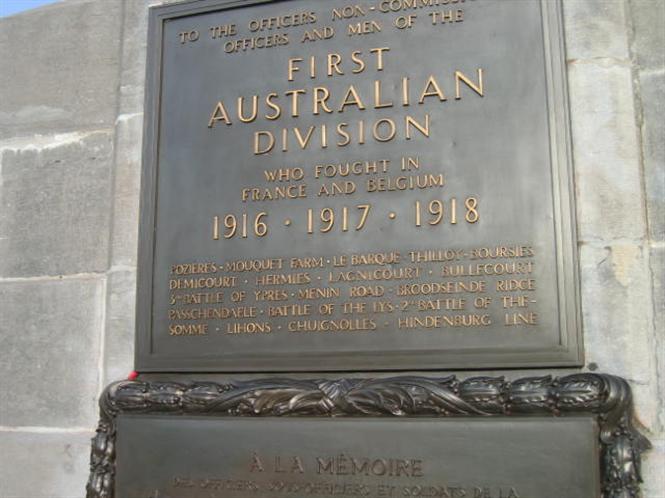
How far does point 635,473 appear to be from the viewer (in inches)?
144

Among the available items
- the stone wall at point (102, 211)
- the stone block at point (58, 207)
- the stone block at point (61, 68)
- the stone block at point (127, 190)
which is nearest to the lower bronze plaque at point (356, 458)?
the stone wall at point (102, 211)

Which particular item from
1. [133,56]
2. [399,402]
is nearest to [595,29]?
[399,402]

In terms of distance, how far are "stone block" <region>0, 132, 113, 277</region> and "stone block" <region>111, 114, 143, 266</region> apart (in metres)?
0.08

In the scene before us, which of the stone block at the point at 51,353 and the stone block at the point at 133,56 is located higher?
the stone block at the point at 133,56

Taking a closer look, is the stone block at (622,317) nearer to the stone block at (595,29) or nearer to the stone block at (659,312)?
the stone block at (659,312)

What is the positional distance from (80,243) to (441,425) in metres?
2.49

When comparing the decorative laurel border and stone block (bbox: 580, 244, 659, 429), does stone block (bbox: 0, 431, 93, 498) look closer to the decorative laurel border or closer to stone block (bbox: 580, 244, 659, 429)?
the decorative laurel border

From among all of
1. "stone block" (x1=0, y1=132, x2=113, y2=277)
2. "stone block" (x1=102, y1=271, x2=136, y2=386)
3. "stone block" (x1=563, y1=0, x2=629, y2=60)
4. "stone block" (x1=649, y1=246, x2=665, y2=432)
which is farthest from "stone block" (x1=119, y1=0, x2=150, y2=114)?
"stone block" (x1=649, y1=246, x2=665, y2=432)

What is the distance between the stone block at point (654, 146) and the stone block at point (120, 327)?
2884mm

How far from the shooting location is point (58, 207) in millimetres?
5047

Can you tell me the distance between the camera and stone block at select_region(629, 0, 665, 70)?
4215 millimetres

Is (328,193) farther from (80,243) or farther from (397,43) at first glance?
(80,243)

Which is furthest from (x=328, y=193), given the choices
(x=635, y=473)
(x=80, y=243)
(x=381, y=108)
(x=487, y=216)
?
(x=635, y=473)

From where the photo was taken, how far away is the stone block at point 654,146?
13.3ft
